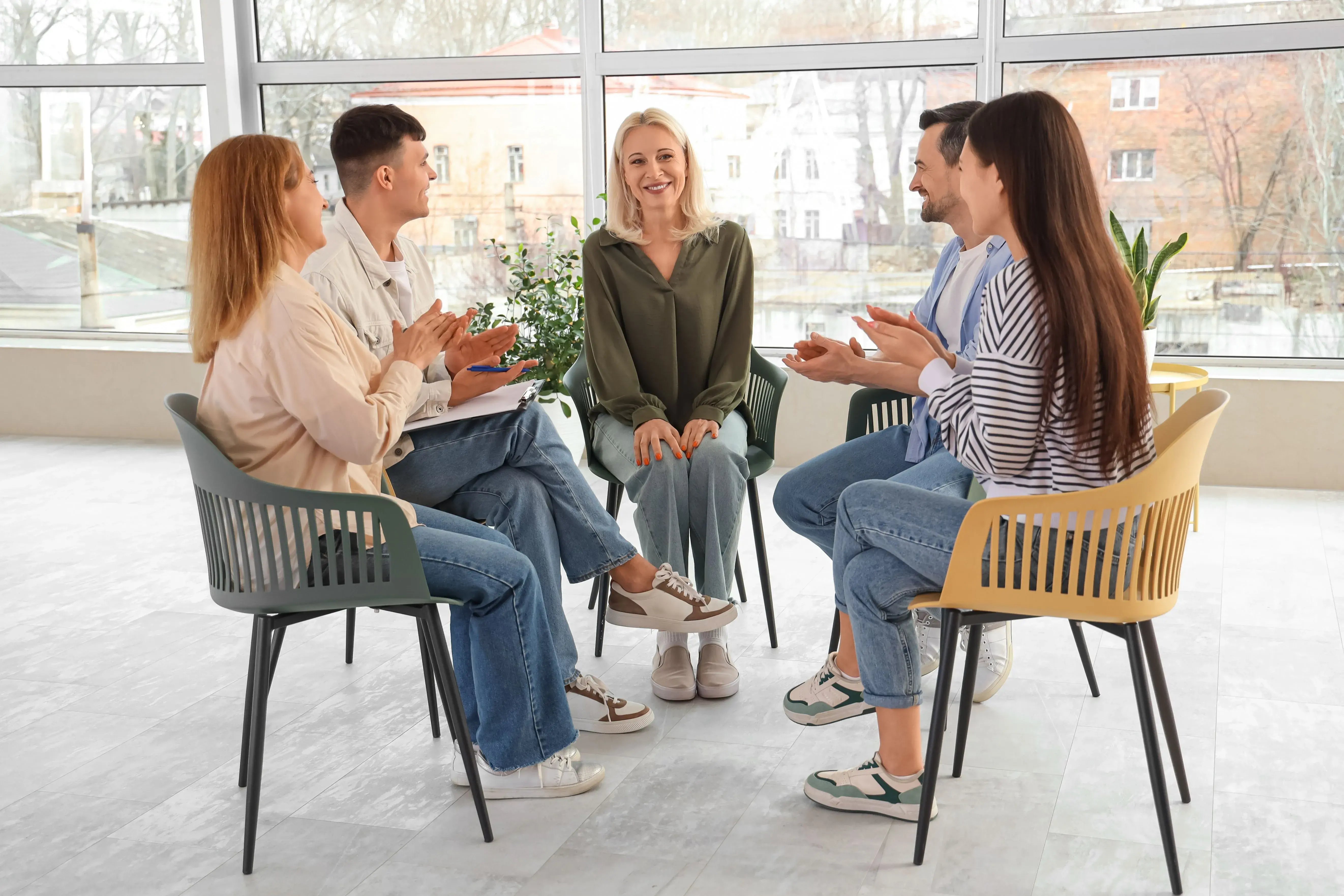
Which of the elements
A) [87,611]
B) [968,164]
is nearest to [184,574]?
[87,611]

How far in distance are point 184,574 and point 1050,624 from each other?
265 cm

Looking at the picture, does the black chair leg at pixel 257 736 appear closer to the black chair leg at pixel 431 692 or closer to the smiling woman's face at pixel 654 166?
the black chair leg at pixel 431 692

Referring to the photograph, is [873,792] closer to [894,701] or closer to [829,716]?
[894,701]

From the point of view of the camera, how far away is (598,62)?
5469 millimetres

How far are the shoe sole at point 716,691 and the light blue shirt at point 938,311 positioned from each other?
673 millimetres

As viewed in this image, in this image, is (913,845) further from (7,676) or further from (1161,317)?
(1161,317)

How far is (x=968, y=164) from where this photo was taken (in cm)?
196

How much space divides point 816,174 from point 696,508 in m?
2.93

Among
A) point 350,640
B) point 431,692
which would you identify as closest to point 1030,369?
point 431,692

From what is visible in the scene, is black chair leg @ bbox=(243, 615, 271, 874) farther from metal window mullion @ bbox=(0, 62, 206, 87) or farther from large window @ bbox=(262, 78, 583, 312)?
metal window mullion @ bbox=(0, 62, 206, 87)

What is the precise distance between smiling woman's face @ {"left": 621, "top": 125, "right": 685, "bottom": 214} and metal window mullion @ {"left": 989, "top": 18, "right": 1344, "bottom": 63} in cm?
256

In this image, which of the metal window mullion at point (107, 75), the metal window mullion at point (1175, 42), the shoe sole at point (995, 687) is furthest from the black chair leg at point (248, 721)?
the metal window mullion at point (107, 75)

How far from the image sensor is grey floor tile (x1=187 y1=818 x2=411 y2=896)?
6.42 feet

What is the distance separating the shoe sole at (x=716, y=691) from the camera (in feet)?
8.98
